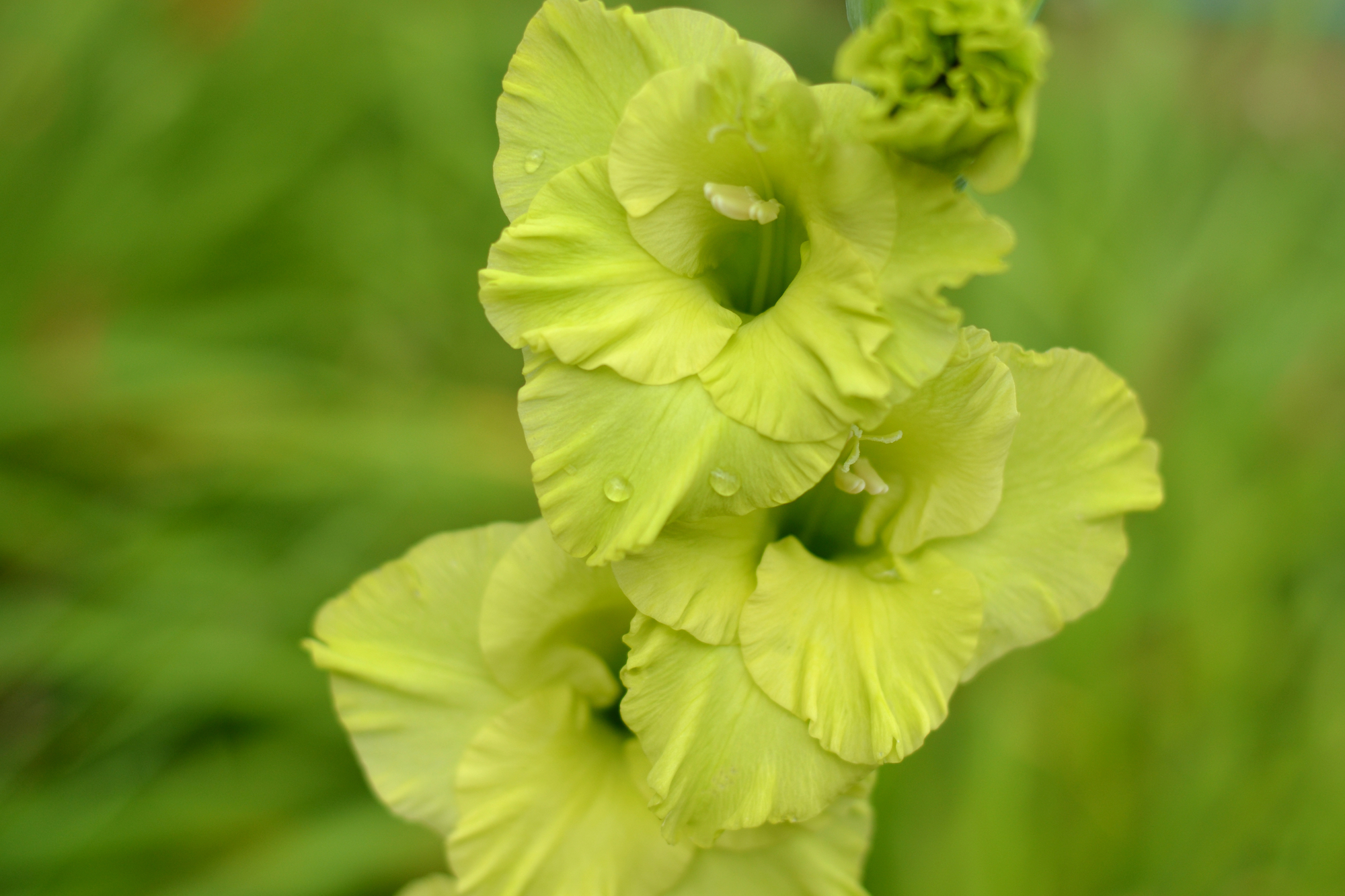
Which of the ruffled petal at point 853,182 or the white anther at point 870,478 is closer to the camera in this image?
the ruffled petal at point 853,182

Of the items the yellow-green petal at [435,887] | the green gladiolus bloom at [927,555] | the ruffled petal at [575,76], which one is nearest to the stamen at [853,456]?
the green gladiolus bloom at [927,555]

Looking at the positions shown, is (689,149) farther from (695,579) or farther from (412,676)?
(412,676)

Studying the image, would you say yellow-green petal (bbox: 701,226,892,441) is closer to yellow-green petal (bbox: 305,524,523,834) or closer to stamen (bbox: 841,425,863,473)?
stamen (bbox: 841,425,863,473)

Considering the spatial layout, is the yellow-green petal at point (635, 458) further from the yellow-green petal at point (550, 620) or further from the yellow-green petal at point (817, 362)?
the yellow-green petal at point (550, 620)

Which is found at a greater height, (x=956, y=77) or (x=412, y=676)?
(x=956, y=77)

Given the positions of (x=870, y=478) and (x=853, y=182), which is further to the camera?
(x=870, y=478)

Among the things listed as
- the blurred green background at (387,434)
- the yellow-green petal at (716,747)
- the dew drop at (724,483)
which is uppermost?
the dew drop at (724,483)

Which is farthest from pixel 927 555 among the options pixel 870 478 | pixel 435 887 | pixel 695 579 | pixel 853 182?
pixel 435 887
